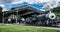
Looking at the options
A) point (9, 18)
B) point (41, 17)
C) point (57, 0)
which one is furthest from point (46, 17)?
point (9, 18)

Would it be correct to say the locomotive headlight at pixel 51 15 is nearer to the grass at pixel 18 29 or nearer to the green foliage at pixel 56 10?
the green foliage at pixel 56 10

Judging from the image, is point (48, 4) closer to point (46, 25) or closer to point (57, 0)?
point (57, 0)

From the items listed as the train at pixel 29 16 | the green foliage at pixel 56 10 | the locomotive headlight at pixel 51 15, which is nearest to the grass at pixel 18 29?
the train at pixel 29 16

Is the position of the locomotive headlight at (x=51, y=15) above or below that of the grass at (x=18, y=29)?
above

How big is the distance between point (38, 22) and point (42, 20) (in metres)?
0.18

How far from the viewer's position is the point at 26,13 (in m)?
6.82

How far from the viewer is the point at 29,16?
22.3ft

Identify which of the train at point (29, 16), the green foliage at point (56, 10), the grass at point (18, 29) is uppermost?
the green foliage at point (56, 10)

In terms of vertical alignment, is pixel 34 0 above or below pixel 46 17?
above

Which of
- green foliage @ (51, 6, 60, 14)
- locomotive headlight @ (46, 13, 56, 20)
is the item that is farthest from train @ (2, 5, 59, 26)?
green foliage @ (51, 6, 60, 14)

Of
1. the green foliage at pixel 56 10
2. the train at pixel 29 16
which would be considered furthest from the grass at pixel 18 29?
the green foliage at pixel 56 10

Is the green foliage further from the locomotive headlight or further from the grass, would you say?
the grass

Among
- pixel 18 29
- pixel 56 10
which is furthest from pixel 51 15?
pixel 18 29

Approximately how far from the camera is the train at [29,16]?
661 centimetres
